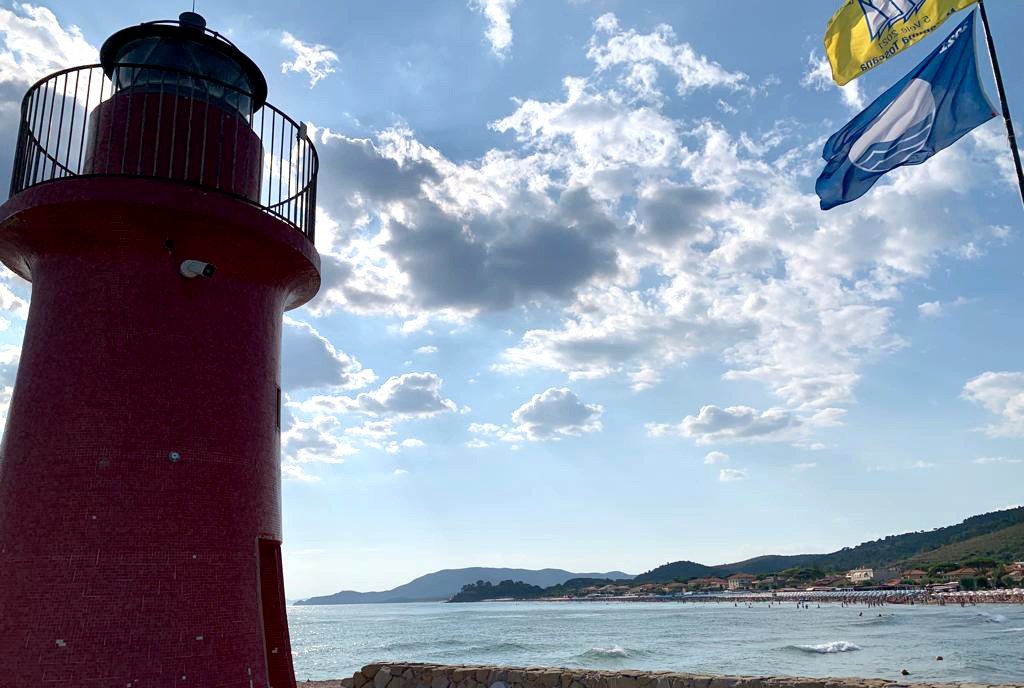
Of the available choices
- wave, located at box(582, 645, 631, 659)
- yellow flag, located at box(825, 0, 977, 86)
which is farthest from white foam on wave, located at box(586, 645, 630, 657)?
yellow flag, located at box(825, 0, 977, 86)

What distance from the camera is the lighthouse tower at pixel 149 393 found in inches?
278

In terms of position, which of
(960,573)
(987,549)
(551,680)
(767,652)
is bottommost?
(767,652)

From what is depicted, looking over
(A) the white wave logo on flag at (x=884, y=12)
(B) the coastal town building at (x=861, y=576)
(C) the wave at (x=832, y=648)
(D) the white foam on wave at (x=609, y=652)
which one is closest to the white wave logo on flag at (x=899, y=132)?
(A) the white wave logo on flag at (x=884, y=12)

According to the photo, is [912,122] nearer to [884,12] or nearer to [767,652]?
[884,12]

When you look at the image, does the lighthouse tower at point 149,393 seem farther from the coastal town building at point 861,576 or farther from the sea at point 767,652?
the coastal town building at point 861,576

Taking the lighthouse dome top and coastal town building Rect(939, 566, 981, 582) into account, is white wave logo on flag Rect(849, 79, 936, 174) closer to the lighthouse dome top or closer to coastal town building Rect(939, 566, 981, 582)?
the lighthouse dome top

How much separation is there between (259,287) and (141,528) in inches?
114

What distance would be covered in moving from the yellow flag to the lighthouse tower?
653cm

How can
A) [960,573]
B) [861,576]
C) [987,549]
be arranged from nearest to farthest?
1. [960,573]
2. [987,549]
3. [861,576]

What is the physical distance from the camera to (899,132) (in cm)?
820

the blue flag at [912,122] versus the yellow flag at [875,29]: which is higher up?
the yellow flag at [875,29]

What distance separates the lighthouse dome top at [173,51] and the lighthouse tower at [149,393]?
2 cm

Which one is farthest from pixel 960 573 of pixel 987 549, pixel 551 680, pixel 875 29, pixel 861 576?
pixel 875 29

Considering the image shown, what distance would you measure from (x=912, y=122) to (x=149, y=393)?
8.27 meters
